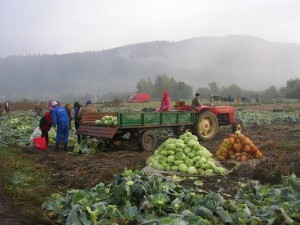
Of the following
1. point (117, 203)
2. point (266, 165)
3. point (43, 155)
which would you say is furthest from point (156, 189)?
point (43, 155)

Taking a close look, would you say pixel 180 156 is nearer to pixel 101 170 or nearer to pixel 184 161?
pixel 184 161

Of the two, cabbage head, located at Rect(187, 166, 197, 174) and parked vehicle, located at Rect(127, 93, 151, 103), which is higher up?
parked vehicle, located at Rect(127, 93, 151, 103)

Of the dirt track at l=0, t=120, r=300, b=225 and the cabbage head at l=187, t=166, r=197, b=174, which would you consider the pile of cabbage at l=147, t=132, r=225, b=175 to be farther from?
the dirt track at l=0, t=120, r=300, b=225

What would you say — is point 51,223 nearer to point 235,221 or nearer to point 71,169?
point 235,221

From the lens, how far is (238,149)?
10359mm

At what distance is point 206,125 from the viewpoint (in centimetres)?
1521

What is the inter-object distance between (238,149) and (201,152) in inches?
65.0

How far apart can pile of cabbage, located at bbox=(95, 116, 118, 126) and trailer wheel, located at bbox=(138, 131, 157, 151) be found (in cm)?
106

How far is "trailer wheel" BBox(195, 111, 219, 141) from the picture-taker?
14.7m

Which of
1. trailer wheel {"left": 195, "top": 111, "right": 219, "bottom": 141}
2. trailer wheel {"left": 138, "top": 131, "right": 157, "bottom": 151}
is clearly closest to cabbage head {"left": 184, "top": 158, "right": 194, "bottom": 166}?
trailer wheel {"left": 138, "top": 131, "right": 157, "bottom": 151}

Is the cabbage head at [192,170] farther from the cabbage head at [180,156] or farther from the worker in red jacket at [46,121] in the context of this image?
the worker in red jacket at [46,121]

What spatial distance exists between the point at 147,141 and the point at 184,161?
365cm

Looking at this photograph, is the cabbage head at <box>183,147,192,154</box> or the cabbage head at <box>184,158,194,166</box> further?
the cabbage head at <box>183,147,192,154</box>

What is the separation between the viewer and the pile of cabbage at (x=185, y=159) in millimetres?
8789
